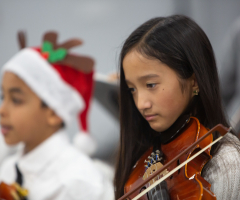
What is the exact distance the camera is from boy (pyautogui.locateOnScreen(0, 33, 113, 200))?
991 millimetres

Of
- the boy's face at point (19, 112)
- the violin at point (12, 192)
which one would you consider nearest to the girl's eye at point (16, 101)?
the boy's face at point (19, 112)

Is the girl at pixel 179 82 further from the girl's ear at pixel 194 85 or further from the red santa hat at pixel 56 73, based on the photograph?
the red santa hat at pixel 56 73

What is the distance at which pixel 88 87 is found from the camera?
1.16 m

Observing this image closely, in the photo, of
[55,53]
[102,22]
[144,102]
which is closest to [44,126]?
[55,53]

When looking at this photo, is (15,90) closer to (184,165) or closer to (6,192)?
(6,192)

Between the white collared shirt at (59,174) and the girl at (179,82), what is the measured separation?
1.51ft

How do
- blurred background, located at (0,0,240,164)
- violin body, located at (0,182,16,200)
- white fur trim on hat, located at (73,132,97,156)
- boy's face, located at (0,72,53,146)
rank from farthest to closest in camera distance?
blurred background, located at (0,0,240,164), white fur trim on hat, located at (73,132,97,156), boy's face, located at (0,72,53,146), violin body, located at (0,182,16,200)

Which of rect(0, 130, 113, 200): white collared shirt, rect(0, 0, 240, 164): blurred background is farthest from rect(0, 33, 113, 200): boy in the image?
rect(0, 0, 240, 164): blurred background

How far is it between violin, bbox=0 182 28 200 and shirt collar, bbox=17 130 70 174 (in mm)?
77

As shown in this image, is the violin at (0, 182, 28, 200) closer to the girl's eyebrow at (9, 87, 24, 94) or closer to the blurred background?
the girl's eyebrow at (9, 87, 24, 94)

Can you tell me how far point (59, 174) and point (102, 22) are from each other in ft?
3.05

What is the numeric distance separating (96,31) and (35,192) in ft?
3.07

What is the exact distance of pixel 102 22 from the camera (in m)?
1.66

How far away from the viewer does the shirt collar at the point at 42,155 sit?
1033 mm
